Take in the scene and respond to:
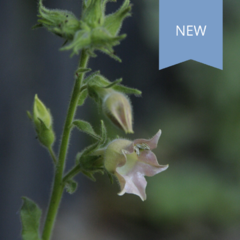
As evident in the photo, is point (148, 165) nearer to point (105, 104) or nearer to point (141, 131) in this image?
point (105, 104)

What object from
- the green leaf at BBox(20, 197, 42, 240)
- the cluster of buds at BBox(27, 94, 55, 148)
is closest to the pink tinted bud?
the cluster of buds at BBox(27, 94, 55, 148)

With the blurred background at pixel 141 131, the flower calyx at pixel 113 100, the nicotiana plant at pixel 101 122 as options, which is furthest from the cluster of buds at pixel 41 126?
the blurred background at pixel 141 131

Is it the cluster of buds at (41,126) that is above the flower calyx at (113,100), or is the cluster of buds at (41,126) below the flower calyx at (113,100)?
below

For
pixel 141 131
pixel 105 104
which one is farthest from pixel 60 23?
pixel 141 131

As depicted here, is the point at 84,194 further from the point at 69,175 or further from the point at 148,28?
the point at 69,175

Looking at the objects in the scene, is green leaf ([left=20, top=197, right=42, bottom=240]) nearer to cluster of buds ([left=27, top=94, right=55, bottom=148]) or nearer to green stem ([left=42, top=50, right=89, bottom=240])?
green stem ([left=42, top=50, right=89, bottom=240])

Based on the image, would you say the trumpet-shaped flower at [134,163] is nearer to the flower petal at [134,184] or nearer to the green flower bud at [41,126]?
the flower petal at [134,184]
